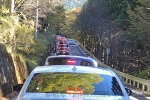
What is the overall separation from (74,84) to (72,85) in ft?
0.11

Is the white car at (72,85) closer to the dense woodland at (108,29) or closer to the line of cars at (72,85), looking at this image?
the line of cars at (72,85)

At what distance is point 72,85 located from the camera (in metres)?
5.11

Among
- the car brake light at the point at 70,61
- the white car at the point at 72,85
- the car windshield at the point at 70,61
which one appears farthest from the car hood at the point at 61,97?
the car brake light at the point at 70,61

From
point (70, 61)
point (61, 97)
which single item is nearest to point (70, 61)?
point (70, 61)

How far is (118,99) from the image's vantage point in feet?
15.6

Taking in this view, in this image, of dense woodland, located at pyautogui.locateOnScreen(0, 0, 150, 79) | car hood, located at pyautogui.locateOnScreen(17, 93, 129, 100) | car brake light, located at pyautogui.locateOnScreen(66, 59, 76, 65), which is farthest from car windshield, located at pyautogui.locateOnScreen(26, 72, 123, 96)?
dense woodland, located at pyautogui.locateOnScreen(0, 0, 150, 79)

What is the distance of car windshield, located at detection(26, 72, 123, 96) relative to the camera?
16.4 ft

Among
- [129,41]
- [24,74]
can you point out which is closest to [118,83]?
[24,74]

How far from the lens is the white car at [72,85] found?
474 cm

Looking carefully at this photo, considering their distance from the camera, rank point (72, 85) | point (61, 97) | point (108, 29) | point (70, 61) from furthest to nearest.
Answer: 1. point (108, 29)
2. point (70, 61)
3. point (72, 85)
4. point (61, 97)

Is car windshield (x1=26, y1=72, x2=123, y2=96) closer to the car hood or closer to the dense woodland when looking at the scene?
the car hood

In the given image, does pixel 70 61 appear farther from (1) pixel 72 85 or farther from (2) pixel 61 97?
(2) pixel 61 97

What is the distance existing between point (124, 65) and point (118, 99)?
1463 inches

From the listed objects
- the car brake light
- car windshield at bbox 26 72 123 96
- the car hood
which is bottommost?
the car brake light
